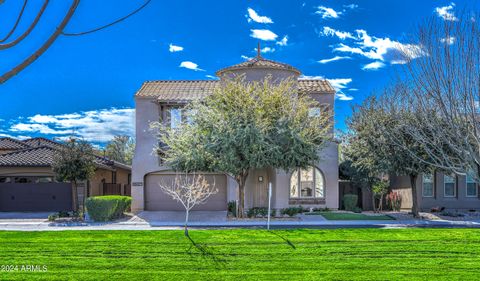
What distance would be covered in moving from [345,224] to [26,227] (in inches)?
567

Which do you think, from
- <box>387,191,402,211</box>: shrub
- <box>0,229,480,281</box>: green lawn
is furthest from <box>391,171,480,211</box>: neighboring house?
<box>0,229,480,281</box>: green lawn

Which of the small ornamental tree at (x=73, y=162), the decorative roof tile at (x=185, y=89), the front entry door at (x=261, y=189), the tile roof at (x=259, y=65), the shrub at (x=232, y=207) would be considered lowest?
the shrub at (x=232, y=207)

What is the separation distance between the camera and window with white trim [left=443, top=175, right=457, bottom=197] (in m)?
29.7

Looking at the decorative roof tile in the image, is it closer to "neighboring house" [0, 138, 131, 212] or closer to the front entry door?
the front entry door

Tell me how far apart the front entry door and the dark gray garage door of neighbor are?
10.9 m

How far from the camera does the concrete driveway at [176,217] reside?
78.2 ft

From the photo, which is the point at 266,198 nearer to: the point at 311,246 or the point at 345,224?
the point at 345,224

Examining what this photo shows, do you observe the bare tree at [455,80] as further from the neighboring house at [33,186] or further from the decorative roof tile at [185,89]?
the neighboring house at [33,186]

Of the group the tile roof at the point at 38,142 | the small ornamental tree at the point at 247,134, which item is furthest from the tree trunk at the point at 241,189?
the tile roof at the point at 38,142

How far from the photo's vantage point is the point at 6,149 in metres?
41.1

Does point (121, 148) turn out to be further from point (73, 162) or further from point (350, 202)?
point (350, 202)

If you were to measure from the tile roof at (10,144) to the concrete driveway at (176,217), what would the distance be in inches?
747

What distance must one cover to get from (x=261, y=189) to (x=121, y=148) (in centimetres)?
4389

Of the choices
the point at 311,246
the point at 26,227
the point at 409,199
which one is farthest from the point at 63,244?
the point at 409,199
